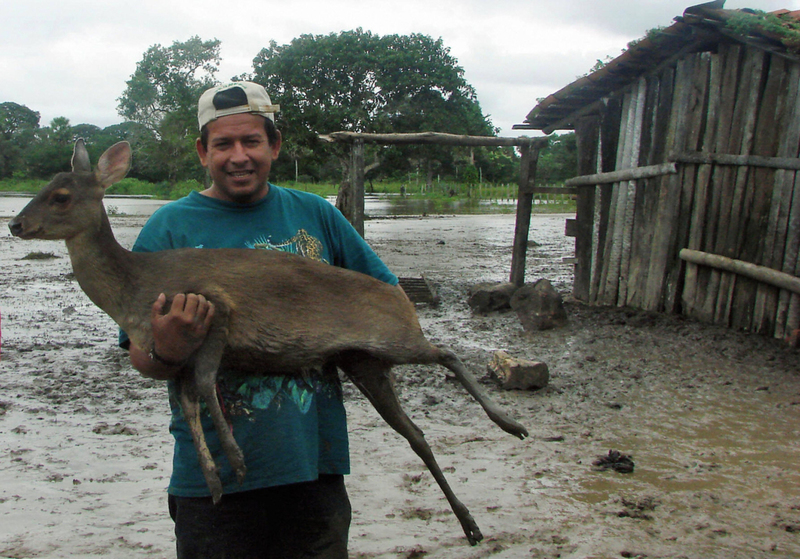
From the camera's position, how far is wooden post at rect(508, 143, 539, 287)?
10.8 metres

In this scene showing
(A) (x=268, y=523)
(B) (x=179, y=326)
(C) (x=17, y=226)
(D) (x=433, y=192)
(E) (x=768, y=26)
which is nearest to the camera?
(B) (x=179, y=326)

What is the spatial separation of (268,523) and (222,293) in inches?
31.2

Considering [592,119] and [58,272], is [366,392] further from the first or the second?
[58,272]

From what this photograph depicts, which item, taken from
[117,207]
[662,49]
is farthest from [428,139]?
[117,207]

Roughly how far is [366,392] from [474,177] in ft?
161

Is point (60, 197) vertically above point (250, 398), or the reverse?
point (60, 197)

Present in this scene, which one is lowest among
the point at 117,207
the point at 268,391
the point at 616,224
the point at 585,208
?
the point at 117,207

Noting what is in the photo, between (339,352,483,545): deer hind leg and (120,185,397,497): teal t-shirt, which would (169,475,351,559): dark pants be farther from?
(339,352,483,545): deer hind leg

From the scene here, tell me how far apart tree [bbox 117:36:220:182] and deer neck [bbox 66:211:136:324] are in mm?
35162

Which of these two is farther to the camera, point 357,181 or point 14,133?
point 14,133

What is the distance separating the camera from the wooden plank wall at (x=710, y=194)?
6.81 meters

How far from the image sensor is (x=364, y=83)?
124ft

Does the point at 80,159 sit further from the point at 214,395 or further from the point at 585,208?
the point at 585,208

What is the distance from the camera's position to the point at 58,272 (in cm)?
1293
